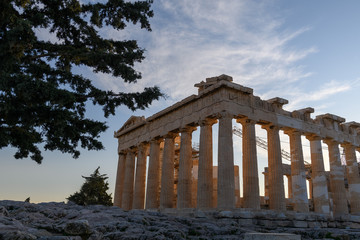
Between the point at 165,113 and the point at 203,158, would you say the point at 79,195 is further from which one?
the point at 203,158

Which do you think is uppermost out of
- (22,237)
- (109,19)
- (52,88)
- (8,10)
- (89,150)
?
(109,19)

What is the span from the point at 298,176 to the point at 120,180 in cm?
2015

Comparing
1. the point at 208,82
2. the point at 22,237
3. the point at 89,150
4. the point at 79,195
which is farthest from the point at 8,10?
the point at 79,195

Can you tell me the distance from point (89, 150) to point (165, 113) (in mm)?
13849

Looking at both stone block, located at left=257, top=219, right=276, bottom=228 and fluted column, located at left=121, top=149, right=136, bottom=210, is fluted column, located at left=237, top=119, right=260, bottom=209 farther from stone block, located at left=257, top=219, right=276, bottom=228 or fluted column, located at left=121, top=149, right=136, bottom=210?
fluted column, located at left=121, top=149, right=136, bottom=210

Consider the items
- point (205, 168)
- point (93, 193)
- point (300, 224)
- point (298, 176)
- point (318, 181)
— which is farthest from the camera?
point (93, 193)

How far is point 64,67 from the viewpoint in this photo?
17.6 meters

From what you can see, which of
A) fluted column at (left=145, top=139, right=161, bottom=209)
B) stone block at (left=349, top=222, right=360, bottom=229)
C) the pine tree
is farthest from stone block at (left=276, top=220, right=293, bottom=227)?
the pine tree

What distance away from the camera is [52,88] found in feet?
43.3

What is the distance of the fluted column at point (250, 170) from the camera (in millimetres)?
23328

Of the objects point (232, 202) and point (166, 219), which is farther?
point (232, 202)

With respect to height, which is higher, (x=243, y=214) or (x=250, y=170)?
(x=250, y=170)

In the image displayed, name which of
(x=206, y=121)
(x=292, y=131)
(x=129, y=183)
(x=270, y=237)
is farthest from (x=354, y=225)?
(x=129, y=183)

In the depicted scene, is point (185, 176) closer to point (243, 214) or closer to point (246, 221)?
point (243, 214)
